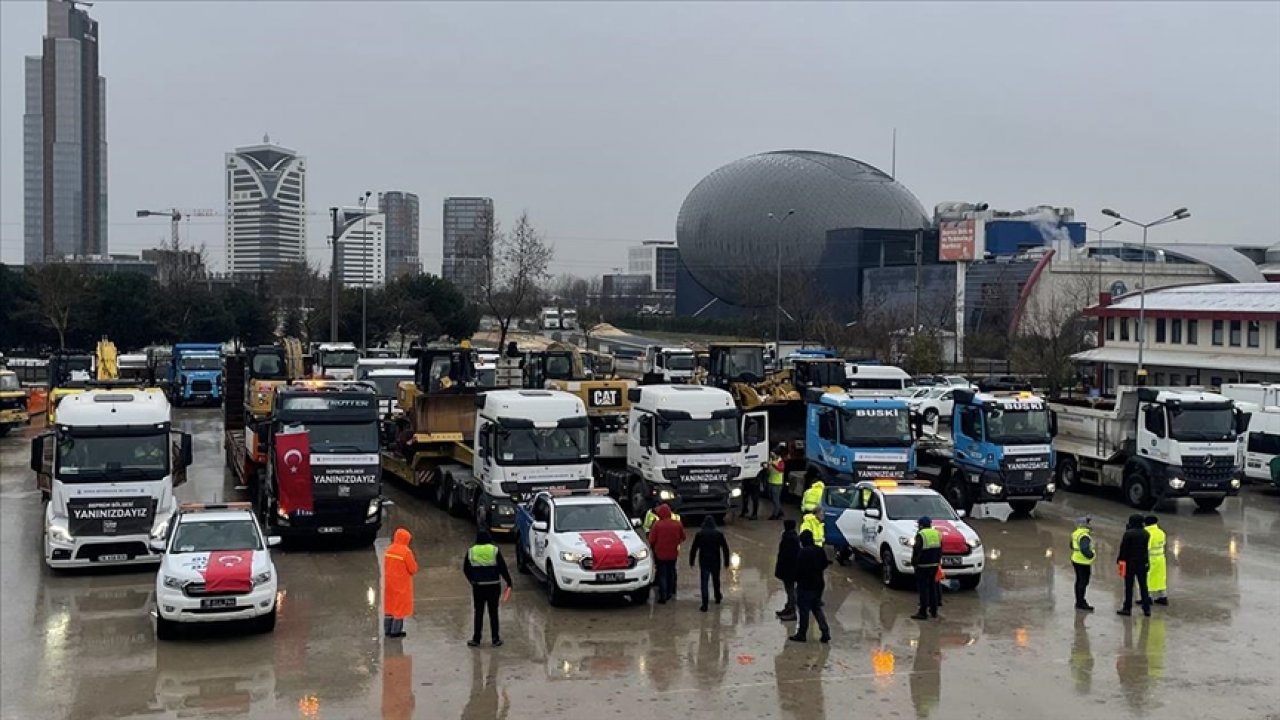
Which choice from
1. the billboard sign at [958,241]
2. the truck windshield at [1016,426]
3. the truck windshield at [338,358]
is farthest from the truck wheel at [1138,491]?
the billboard sign at [958,241]

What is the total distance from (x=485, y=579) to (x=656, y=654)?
226 centimetres

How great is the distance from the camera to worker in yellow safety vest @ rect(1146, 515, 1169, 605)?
17.4 metres

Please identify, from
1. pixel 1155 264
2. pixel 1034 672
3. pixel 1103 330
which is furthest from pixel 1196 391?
pixel 1155 264

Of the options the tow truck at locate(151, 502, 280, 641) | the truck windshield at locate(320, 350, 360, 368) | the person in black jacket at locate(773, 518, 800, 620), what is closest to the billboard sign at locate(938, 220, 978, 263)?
the truck windshield at locate(320, 350, 360, 368)

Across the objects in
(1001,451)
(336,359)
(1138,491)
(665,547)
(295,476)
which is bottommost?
(1138,491)

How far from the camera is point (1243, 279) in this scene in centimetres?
8594

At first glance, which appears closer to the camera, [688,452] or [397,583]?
[397,583]

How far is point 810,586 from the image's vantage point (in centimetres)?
1531

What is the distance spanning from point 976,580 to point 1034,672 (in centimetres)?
431

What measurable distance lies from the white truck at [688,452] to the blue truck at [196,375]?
32013mm

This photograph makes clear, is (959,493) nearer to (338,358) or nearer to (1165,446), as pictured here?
(1165,446)

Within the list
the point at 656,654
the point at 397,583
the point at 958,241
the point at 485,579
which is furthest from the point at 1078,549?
the point at 958,241

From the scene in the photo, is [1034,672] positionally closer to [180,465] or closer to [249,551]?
[249,551]

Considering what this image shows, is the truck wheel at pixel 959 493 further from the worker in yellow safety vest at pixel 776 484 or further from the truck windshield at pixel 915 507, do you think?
the truck windshield at pixel 915 507
